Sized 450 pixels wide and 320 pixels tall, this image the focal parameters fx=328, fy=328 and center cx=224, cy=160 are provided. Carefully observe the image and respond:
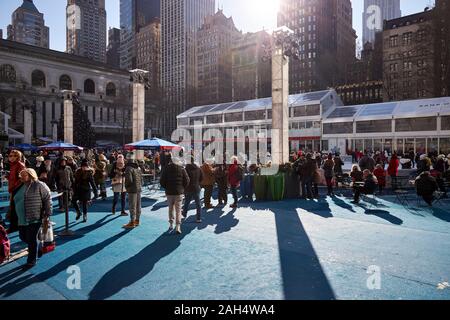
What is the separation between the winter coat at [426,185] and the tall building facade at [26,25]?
21440 cm

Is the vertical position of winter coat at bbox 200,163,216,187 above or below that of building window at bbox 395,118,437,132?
below

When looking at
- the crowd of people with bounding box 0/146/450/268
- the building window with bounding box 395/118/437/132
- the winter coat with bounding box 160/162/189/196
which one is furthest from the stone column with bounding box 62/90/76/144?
the building window with bounding box 395/118/437/132

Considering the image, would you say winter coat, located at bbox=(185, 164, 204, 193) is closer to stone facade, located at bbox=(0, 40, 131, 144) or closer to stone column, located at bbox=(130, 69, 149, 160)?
stone column, located at bbox=(130, 69, 149, 160)

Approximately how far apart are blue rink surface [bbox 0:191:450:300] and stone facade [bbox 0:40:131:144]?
50900 millimetres

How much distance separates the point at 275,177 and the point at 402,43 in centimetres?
7389

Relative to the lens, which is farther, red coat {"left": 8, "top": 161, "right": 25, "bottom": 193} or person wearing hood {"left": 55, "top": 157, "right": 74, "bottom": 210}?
person wearing hood {"left": 55, "top": 157, "right": 74, "bottom": 210}

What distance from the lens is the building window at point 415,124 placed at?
3228 centimetres

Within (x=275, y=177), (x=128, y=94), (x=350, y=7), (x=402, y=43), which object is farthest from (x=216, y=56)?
(x=275, y=177)

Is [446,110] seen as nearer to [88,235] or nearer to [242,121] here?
[242,121]

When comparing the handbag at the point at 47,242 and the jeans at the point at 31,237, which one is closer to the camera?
the jeans at the point at 31,237

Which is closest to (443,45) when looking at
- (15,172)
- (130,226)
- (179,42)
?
(130,226)

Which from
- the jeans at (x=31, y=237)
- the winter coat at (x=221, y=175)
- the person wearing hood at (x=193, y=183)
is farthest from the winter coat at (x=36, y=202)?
the winter coat at (x=221, y=175)

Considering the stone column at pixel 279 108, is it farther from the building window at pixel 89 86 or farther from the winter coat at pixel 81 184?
the building window at pixel 89 86

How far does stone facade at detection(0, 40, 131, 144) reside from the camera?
60.4 m
